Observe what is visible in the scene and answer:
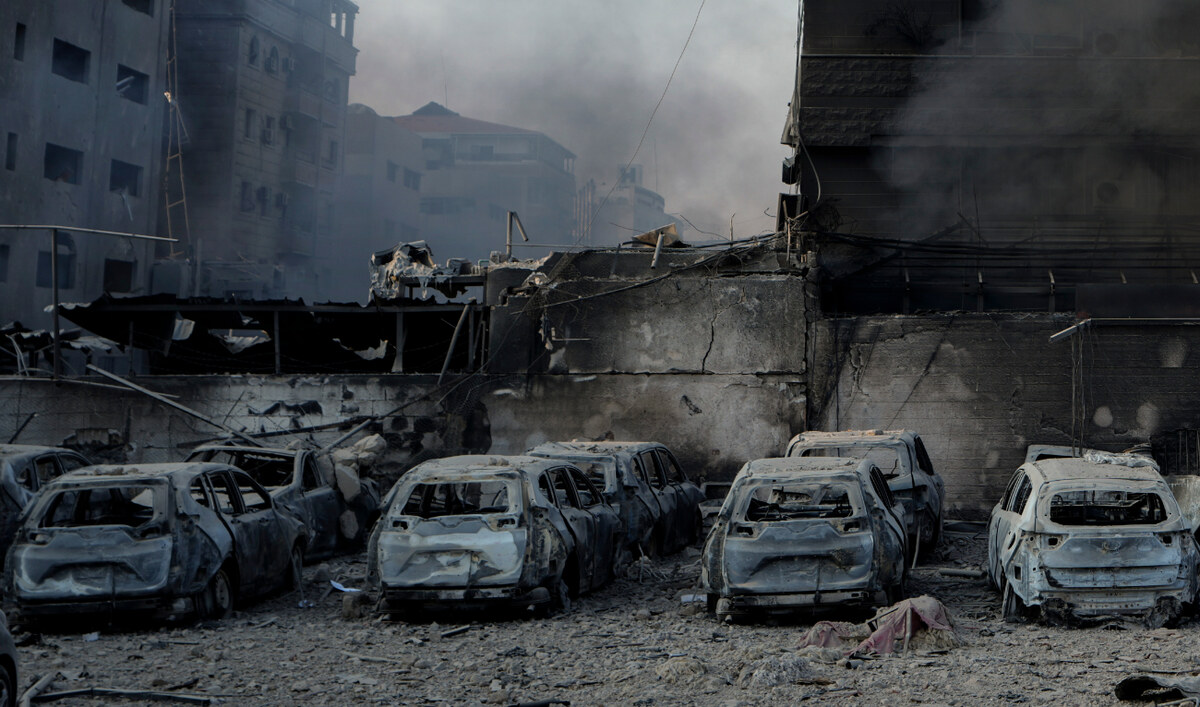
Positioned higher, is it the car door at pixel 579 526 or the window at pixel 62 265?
the window at pixel 62 265

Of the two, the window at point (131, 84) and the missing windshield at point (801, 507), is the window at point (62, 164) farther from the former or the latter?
the missing windshield at point (801, 507)

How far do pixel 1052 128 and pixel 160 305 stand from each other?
1475cm

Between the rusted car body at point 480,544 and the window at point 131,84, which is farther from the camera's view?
the window at point 131,84

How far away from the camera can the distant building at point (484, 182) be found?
72.2 meters

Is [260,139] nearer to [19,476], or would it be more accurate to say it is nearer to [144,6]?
[144,6]

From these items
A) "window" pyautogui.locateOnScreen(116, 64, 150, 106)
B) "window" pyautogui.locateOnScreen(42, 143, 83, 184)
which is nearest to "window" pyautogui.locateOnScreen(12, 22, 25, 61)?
"window" pyautogui.locateOnScreen(42, 143, 83, 184)

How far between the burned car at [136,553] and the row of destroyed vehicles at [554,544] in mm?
15

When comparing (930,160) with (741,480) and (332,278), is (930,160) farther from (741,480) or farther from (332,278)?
(332,278)

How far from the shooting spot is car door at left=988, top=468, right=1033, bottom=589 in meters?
9.76

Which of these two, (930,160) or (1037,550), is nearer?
(1037,550)

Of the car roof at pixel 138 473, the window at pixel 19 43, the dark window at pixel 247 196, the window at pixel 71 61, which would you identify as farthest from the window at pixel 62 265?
the car roof at pixel 138 473

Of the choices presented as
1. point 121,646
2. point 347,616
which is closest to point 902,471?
point 347,616

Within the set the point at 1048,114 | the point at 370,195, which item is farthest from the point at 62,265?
the point at 1048,114

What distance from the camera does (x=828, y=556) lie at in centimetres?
936
